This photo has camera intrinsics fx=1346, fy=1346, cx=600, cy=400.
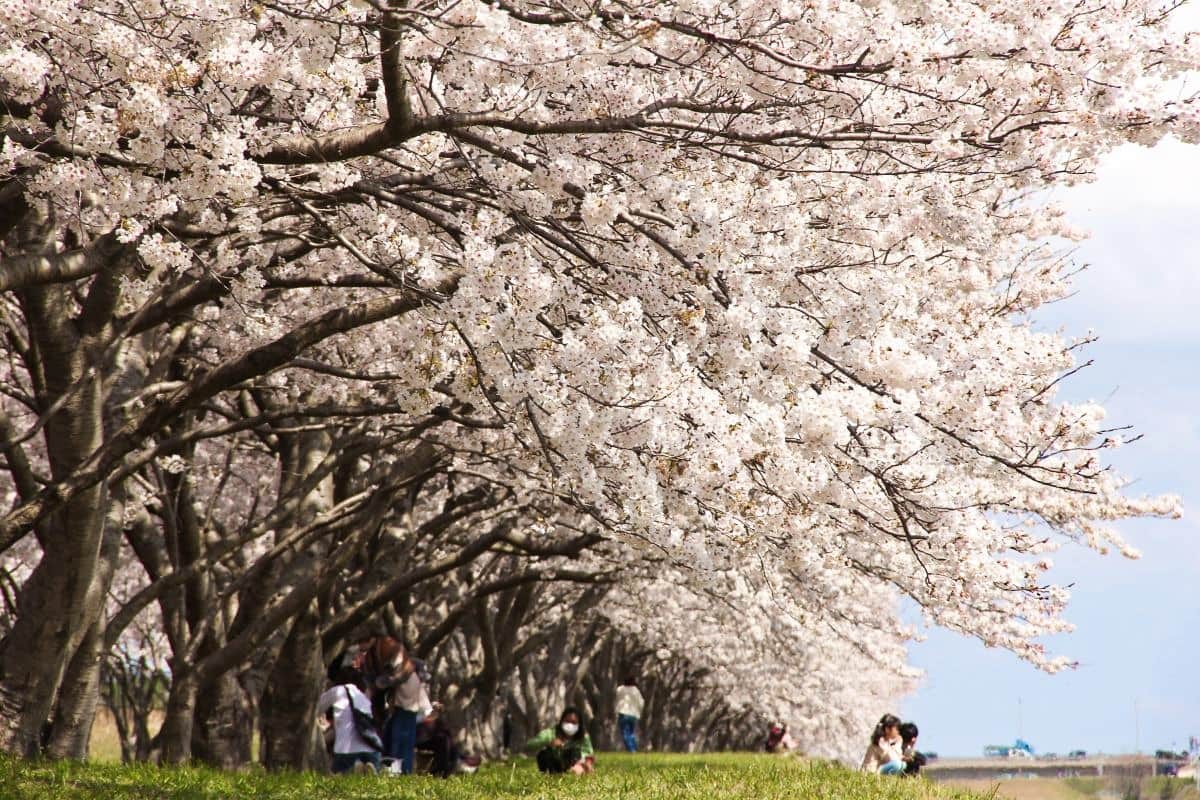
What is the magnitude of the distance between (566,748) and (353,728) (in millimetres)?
4699

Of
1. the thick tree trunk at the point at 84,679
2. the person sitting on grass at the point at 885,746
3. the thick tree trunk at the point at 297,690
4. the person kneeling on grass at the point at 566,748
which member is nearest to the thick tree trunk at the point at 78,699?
the thick tree trunk at the point at 84,679

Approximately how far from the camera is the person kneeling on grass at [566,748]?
16656 mm

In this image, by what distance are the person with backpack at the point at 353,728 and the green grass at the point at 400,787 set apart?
111cm

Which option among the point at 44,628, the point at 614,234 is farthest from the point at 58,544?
the point at 614,234

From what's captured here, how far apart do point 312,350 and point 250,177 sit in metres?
9.33

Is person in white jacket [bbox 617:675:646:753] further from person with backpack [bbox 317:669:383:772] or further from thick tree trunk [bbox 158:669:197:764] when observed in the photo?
person with backpack [bbox 317:669:383:772]

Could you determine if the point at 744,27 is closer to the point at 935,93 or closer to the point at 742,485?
the point at 935,93

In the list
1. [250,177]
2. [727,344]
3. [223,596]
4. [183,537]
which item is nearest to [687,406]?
[727,344]

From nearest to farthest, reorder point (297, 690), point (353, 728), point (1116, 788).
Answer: point (353, 728) → point (297, 690) → point (1116, 788)

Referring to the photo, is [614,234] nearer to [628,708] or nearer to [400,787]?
[400,787]

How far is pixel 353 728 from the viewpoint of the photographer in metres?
12.7

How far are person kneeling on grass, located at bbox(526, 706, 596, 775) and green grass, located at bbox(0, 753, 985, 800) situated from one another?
12.7ft

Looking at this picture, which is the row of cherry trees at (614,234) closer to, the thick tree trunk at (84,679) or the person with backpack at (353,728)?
the thick tree trunk at (84,679)

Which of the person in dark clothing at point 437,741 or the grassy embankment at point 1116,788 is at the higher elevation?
the person in dark clothing at point 437,741
